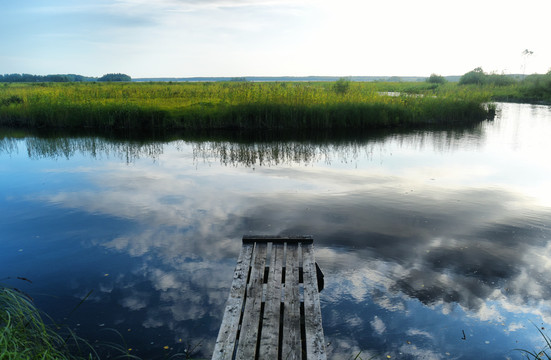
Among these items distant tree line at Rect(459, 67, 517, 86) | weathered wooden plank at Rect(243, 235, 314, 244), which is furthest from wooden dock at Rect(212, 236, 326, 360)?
distant tree line at Rect(459, 67, 517, 86)

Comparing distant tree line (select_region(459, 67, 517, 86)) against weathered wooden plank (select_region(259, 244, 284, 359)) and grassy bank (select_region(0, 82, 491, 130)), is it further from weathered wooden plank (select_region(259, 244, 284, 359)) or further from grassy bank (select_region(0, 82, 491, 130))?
weathered wooden plank (select_region(259, 244, 284, 359))

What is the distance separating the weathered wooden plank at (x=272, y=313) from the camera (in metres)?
3.60

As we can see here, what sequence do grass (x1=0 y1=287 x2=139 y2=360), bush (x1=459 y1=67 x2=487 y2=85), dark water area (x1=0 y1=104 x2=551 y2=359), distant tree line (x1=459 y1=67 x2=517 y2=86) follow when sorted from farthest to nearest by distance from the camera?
bush (x1=459 y1=67 x2=487 y2=85) < distant tree line (x1=459 y1=67 x2=517 y2=86) < dark water area (x1=0 y1=104 x2=551 y2=359) < grass (x1=0 y1=287 x2=139 y2=360)

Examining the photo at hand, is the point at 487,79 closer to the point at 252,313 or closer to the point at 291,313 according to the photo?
the point at 291,313

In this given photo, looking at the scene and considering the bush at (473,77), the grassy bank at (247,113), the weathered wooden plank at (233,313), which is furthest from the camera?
the bush at (473,77)

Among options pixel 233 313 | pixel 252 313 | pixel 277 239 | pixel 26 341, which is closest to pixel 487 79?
pixel 277 239

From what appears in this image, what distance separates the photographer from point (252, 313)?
414cm

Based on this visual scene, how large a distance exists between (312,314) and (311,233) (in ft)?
11.3

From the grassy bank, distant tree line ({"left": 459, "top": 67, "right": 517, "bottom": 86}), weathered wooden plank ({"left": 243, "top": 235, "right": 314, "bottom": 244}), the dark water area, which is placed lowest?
the dark water area

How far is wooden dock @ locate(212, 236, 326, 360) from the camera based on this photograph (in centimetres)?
362

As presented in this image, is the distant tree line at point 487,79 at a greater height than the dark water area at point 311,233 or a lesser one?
greater

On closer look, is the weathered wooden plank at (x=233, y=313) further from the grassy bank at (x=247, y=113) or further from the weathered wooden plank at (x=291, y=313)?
the grassy bank at (x=247, y=113)

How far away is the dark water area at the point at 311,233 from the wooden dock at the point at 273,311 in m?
0.57

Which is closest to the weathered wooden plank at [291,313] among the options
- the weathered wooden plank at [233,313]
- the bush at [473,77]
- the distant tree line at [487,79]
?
the weathered wooden plank at [233,313]
